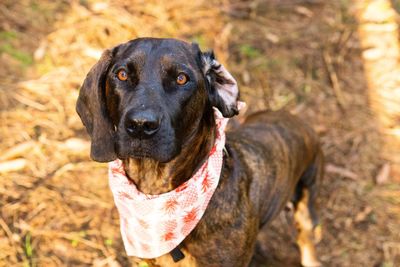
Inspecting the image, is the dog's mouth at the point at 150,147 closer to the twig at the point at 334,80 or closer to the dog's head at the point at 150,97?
the dog's head at the point at 150,97

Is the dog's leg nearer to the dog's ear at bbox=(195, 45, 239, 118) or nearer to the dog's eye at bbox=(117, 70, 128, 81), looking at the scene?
the dog's ear at bbox=(195, 45, 239, 118)

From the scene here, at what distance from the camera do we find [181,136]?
3.38 metres

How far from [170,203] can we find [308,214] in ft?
7.06

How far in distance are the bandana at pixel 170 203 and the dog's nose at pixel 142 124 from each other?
0.68m

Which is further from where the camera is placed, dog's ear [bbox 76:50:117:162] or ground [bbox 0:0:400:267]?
ground [bbox 0:0:400:267]

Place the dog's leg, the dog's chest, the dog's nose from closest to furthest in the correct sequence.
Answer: the dog's nose, the dog's chest, the dog's leg

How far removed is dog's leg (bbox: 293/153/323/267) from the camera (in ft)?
17.5

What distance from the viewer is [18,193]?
5238mm

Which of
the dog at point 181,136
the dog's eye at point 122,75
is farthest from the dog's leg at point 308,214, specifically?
the dog's eye at point 122,75

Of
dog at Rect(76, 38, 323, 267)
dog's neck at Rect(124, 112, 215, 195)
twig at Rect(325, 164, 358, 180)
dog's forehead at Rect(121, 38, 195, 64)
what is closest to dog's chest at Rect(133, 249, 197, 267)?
dog at Rect(76, 38, 323, 267)

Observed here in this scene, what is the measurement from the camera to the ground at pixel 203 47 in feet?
16.9

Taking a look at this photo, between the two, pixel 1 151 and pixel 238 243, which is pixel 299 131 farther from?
pixel 1 151

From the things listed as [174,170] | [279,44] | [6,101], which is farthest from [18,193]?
[279,44]

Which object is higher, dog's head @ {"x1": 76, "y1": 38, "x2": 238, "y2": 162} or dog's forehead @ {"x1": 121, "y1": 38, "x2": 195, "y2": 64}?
dog's forehead @ {"x1": 121, "y1": 38, "x2": 195, "y2": 64}
